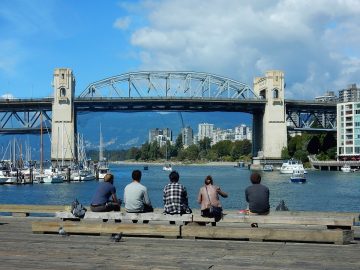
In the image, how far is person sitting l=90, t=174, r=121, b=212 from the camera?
46.1 ft

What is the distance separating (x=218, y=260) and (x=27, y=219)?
836 cm

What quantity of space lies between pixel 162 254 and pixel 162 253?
0.11 m

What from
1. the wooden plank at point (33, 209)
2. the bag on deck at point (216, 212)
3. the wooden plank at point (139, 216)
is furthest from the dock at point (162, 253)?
the wooden plank at point (33, 209)

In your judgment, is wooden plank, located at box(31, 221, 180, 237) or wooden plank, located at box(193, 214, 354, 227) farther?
wooden plank, located at box(193, 214, 354, 227)

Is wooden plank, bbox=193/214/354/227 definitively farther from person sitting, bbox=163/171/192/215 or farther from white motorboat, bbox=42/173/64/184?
white motorboat, bbox=42/173/64/184

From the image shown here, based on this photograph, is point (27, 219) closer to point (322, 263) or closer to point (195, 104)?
point (322, 263)

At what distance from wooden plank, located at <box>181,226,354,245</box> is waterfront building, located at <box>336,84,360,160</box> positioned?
133601 millimetres

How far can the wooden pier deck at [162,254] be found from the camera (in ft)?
31.6

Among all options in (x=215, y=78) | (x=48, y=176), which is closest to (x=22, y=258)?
(x=48, y=176)

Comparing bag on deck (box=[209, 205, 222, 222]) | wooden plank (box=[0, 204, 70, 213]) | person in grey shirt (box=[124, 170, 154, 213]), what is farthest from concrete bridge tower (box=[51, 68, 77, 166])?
bag on deck (box=[209, 205, 222, 222])

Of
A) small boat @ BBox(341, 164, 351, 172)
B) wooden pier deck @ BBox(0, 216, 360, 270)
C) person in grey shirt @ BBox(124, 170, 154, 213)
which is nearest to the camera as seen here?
wooden pier deck @ BBox(0, 216, 360, 270)

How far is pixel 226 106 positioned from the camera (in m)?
132

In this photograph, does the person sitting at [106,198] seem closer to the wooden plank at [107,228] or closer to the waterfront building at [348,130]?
the wooden plank at [107,228]

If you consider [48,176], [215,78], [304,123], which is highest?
[215,78]
